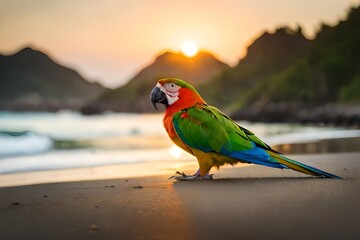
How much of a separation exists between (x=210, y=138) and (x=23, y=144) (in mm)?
7074

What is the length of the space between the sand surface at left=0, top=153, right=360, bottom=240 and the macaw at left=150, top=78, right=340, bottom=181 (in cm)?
21

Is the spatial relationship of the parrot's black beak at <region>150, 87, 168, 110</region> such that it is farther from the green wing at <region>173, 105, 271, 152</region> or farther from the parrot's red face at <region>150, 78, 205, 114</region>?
the green wing at <region>173, 105, 271, 152</region>

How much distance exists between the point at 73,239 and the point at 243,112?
130ft

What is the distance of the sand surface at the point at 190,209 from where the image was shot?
308 centimetres

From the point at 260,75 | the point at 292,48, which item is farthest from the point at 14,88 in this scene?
Result: the point at 292,48

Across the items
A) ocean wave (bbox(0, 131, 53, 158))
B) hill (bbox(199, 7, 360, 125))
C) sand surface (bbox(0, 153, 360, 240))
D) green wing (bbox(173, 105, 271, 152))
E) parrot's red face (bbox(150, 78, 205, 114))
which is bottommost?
sand surface (bbox(0, 153, 360, 240))

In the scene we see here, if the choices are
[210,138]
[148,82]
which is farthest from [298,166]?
[148,82]

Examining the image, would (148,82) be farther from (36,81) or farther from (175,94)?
(175,94)

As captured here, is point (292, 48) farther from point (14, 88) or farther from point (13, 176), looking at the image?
point (13, 176)

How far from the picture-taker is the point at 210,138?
507cm

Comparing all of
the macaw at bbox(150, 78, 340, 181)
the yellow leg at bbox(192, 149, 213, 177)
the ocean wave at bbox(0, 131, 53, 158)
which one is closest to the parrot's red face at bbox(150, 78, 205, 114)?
the macaw at bbox(150, 78, 340, 181)

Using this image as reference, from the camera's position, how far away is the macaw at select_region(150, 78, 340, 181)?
197 inches

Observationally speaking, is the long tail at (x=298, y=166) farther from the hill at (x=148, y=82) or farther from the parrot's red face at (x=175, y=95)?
the hill at (x=148, y=82)

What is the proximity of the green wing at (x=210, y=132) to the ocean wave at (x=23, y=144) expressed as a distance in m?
5.59
